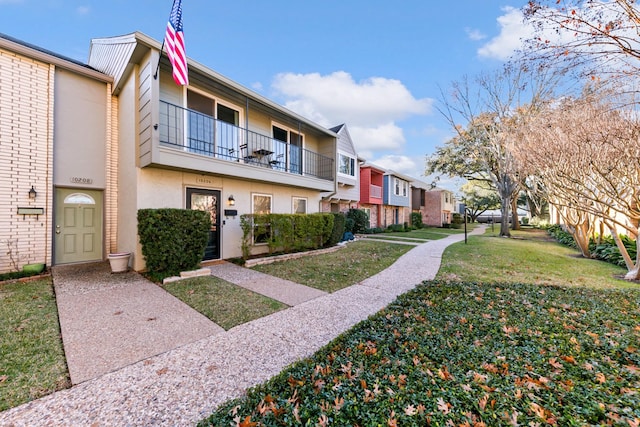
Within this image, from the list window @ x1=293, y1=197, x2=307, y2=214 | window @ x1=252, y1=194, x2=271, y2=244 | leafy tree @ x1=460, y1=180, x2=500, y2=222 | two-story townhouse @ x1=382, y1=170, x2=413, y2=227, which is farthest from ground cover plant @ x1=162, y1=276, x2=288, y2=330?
leafy tree @ x1=460, y1=180, x2=500, y2=222

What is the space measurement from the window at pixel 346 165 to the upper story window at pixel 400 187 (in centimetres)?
698

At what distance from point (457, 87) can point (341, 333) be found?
2044 centimetres

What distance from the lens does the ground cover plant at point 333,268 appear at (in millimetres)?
6634

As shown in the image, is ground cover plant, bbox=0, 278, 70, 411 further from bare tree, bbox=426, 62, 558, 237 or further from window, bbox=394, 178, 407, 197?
window, bbox=394, 178, 407, 197

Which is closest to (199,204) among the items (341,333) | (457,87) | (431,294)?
(341,333)

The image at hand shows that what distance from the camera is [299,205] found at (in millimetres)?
11828

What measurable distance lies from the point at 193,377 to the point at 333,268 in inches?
216

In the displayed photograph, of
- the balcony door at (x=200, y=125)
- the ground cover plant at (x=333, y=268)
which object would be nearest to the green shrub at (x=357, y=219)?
the ground cover plant at (x=333, y=268)

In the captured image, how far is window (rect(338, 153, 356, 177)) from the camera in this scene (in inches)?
632

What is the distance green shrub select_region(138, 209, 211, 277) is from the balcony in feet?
6.59

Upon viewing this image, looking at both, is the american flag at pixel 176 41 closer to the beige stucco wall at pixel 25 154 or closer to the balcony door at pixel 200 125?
the balcony door at pixel 200 125

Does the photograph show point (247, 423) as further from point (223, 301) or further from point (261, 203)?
point (261, 203)

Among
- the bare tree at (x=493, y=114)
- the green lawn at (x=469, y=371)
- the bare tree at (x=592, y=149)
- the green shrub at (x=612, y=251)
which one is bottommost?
the green lawn at (x=469, y=371)

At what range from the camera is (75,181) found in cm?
750
